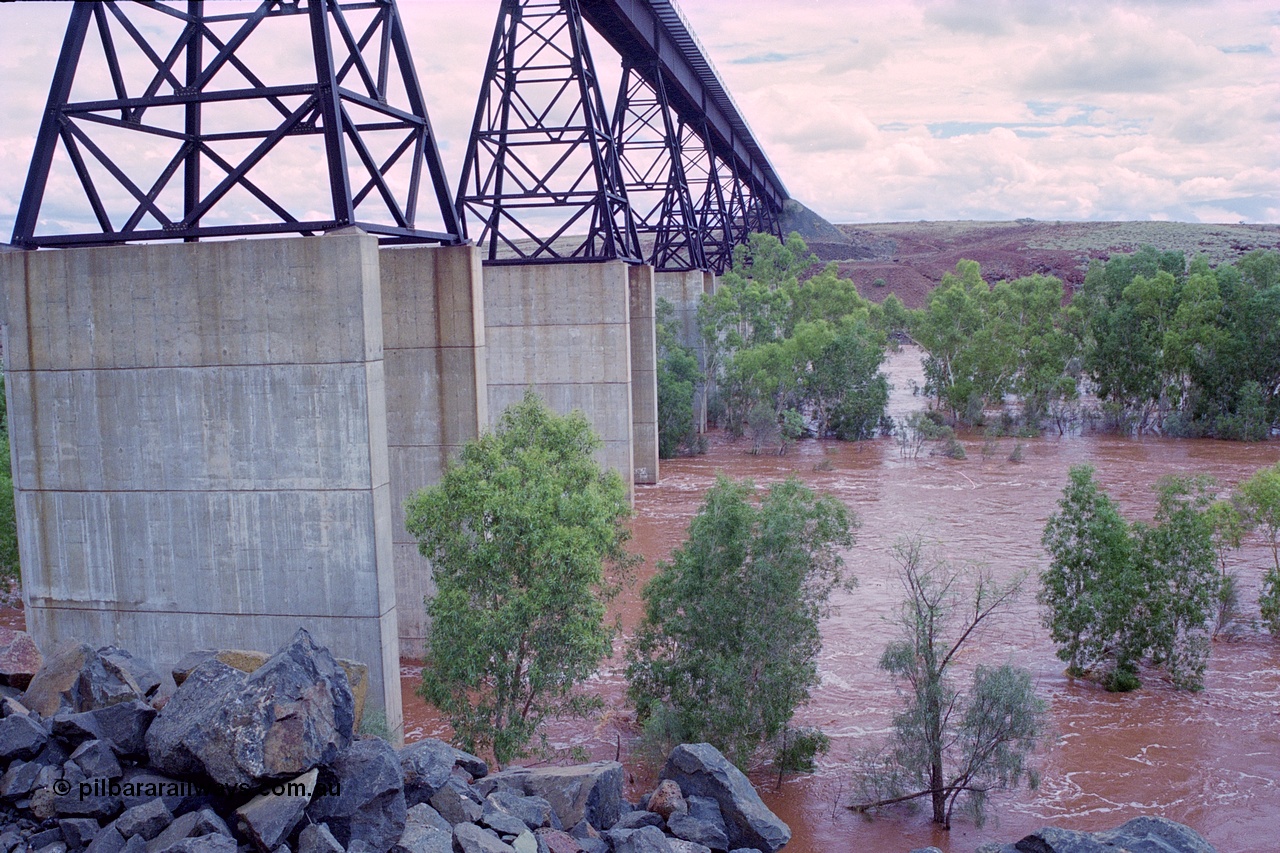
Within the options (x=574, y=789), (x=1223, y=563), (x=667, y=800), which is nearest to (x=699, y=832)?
(x=667, y=800)

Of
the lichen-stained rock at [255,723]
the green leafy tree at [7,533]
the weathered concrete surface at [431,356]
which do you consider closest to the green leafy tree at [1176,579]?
the weathered concrete surface at [431,356]

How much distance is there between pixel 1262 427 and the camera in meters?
43.3

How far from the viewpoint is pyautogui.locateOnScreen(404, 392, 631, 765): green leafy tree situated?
12.4 metres

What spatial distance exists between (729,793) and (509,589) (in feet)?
11.3

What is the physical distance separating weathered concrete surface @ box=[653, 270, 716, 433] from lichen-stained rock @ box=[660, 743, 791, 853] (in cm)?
3447

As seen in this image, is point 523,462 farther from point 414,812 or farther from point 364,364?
point 414,812

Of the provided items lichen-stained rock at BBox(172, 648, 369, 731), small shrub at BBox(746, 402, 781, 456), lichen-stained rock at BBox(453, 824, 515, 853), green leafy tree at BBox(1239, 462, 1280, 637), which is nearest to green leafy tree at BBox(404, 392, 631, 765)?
lichen-stained rock at BBox(172, 648, 369, 731)

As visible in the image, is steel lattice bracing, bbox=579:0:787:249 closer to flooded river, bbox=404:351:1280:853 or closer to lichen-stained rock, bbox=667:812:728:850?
flooded river, bbox=404:351:1280:853

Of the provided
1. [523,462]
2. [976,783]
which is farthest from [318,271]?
[976,783]

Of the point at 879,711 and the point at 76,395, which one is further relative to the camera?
the point at 879,711

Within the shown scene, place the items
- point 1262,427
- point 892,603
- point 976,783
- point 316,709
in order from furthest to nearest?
point 1262,427
point 892,603
point 976,783
point 316,709

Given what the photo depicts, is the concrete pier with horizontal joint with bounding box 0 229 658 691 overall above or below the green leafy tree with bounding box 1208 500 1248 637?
above

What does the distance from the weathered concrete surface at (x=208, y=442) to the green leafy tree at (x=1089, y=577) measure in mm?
11045

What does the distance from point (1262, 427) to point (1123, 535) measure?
31071mm
